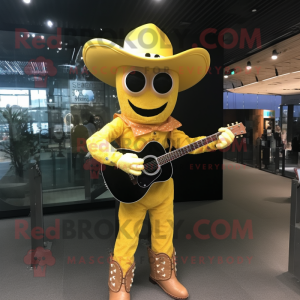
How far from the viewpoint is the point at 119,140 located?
6.78 ft

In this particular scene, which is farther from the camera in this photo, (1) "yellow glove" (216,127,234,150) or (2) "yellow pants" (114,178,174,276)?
(2) "yellow pants" (114,178,174,276)

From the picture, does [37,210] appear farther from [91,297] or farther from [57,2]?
[57,2]

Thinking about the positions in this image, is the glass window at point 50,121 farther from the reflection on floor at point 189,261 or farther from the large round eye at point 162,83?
the large round eye at point 162,83

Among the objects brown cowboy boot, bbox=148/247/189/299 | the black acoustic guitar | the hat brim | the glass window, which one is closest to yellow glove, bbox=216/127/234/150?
the black acoustic guitar

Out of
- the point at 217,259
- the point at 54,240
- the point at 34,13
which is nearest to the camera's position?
the point at 217,259

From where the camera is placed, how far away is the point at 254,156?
8.13 m

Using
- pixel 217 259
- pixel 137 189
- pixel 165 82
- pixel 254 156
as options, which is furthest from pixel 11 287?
pixel 254 156

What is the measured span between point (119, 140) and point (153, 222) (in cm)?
66

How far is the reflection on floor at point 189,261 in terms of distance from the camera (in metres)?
2.13

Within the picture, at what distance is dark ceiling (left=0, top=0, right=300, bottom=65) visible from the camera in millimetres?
3191

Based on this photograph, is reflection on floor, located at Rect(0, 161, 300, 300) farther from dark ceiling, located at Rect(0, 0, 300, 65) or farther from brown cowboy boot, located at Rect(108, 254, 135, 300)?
dark ceiling, located at Rect(0, 0, 300, 65)

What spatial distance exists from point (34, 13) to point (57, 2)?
0.46 m

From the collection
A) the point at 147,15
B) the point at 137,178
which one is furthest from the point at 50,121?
the point at 137,178

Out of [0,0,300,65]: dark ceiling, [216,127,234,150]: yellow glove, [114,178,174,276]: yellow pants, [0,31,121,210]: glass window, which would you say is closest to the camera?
[216,127,234,150]: yellow glove
